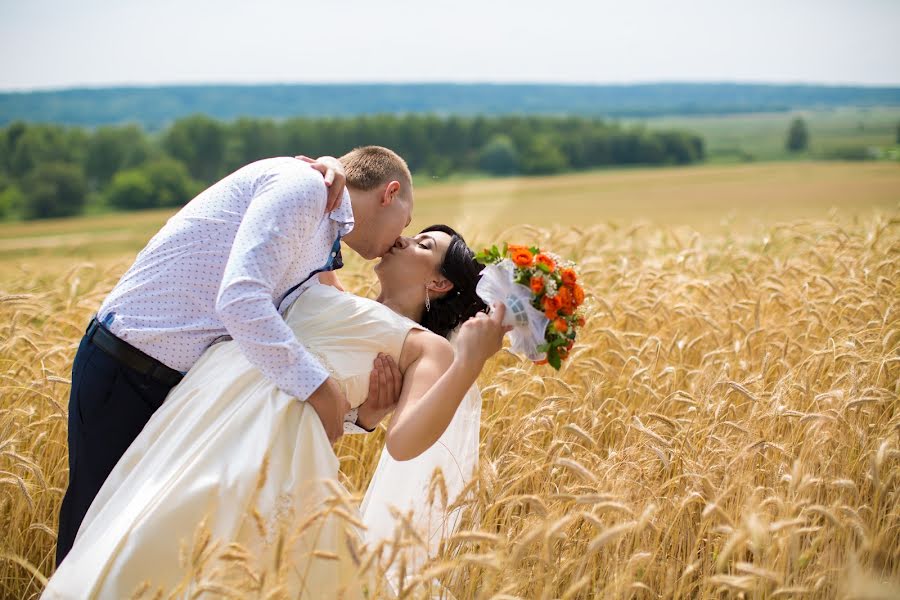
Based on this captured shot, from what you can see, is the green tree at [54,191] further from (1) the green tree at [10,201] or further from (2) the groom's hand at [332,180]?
(2) the groom's hand at [332,180]

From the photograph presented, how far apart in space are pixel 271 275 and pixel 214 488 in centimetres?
68

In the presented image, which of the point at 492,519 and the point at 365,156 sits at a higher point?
the point at 365,156

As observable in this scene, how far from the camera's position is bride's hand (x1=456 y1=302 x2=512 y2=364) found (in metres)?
2.67

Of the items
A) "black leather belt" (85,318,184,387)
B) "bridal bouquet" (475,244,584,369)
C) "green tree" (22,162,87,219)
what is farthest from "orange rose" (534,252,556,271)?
"green tree" (22,162,87,219)

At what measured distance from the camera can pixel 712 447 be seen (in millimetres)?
3340

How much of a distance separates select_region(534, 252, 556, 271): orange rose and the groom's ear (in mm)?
677

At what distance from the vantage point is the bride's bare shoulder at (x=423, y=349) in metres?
3.02

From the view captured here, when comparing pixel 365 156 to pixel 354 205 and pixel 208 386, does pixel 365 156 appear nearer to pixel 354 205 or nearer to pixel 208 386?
pixel 354 205

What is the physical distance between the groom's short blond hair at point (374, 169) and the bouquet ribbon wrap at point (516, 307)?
0.62 meters

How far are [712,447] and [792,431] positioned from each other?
415 mm

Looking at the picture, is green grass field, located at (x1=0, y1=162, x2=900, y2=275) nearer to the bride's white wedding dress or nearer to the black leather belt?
the black leather belt

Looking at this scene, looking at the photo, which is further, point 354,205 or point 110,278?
point 110,278

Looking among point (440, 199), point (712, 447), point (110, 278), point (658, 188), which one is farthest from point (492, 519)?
point (658, 188)

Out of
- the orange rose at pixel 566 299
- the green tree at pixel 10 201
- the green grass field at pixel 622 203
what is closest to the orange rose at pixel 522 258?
the orange rose at pixel 566 299
